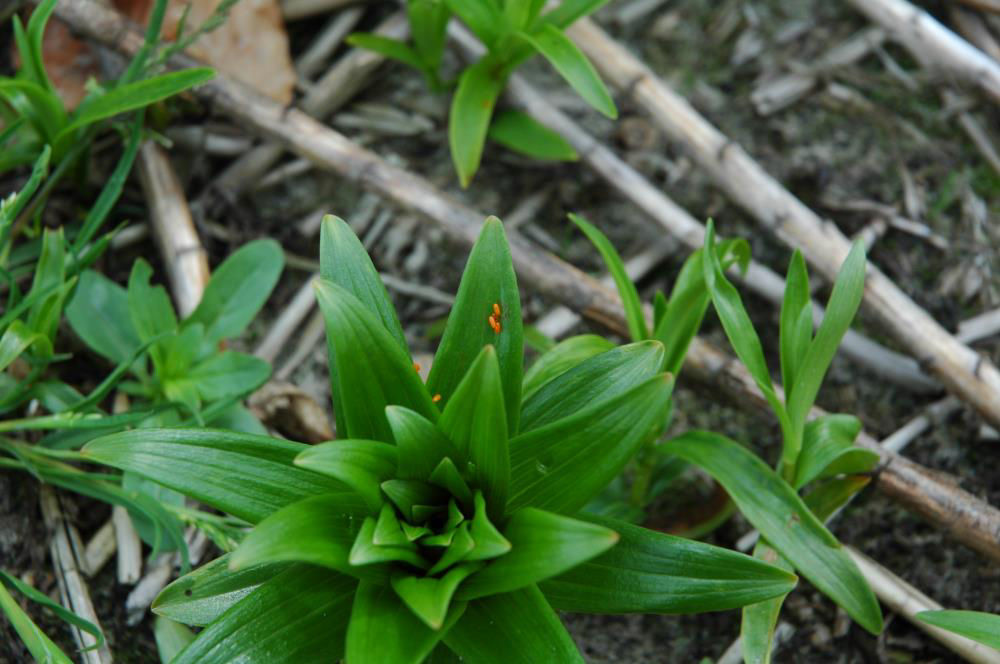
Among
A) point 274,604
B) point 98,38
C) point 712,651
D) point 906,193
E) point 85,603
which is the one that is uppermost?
point 98,38

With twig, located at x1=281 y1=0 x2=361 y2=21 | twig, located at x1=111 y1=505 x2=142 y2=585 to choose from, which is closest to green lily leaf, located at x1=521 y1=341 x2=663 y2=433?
twig, located at x1=111 y1=505 x2=142 y2=585

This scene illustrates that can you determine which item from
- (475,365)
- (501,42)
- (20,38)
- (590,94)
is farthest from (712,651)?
(20,38)

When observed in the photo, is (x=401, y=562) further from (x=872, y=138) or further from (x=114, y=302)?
(x=872, y=138)

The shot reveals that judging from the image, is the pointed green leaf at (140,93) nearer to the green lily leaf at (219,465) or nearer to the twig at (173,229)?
the twig at (173,229)

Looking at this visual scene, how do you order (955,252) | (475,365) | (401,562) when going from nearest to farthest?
(475,365) < (401,562) < (955,252)

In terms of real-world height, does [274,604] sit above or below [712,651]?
above

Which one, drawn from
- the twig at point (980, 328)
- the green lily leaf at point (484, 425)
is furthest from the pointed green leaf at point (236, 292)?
the twig at point (980, 328)

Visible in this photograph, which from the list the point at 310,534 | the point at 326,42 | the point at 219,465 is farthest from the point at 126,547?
the point at 326,42
